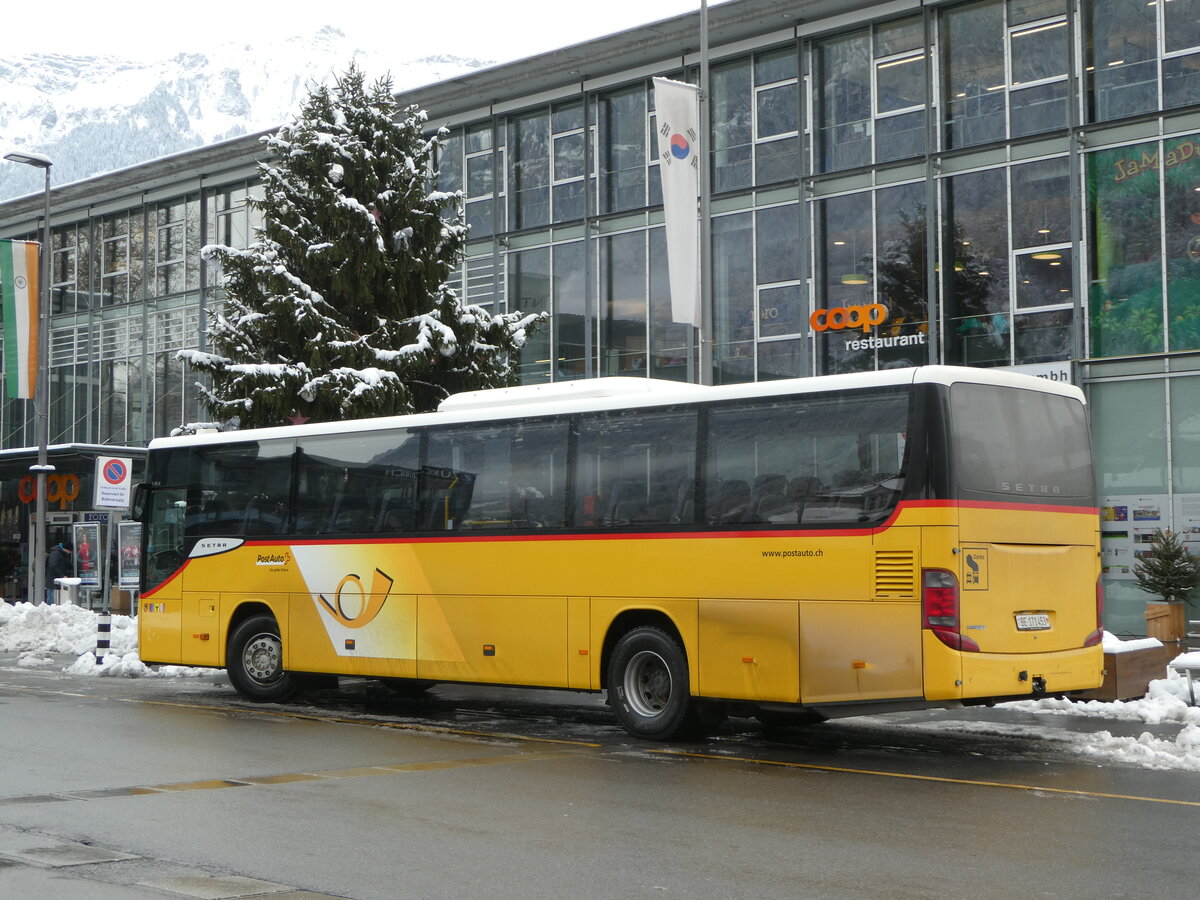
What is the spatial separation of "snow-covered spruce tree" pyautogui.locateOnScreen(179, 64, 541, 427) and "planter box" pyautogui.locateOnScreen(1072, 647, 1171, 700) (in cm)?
1455

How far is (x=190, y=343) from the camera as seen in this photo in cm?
4362

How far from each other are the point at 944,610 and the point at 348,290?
57.1ft

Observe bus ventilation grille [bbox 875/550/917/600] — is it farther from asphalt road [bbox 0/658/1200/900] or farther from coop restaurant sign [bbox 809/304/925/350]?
coop restaurant sign [bbox 809/304/925/350]

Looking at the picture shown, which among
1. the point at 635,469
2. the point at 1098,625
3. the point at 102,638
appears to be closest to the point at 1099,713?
the point at 1098,625

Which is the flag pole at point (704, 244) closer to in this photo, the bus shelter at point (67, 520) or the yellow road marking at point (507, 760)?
the yellow road marking at point (507, 760)

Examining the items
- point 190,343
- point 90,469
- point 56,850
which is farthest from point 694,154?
point 190,343

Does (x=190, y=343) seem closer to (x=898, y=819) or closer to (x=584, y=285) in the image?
(x=584, y=285)

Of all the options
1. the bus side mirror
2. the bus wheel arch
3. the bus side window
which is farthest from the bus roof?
the bus wheel arch

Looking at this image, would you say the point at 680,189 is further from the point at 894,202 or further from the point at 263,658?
the point at 263,658

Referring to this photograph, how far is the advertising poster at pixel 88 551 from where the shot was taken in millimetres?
32250

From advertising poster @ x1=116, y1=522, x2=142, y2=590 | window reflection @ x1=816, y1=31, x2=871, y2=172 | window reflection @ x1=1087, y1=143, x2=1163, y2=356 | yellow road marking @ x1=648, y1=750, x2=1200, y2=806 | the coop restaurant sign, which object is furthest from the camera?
advertising poster @ x1=116, y1=522, x2=142, y2=590

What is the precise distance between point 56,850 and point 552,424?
738 cm

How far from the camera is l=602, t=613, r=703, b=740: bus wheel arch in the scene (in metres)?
13.0

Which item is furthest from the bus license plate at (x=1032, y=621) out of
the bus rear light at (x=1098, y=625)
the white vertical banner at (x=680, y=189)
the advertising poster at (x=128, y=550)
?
the advertising poster at (x=128, y=550)
